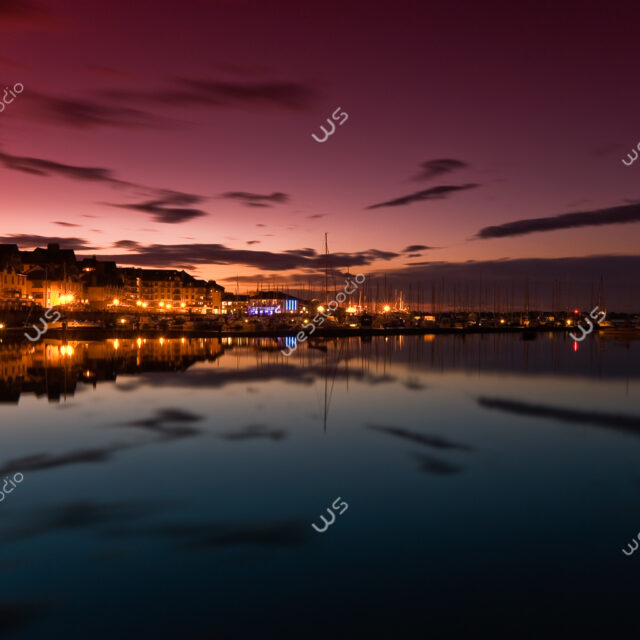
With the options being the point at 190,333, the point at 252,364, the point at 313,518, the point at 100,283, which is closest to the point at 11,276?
the point at 190,333

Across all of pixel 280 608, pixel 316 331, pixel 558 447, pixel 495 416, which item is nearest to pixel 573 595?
pixel 280 608

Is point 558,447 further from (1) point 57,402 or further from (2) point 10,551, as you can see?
(1) point 57,402

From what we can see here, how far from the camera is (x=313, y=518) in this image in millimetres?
11867

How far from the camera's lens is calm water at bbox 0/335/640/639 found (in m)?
8.18

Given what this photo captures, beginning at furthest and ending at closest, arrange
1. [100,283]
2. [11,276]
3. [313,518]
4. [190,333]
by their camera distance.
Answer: [100,283], [11,276], [190,333], [313,518]

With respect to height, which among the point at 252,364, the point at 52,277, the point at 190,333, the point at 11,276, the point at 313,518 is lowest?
the point at 313,518

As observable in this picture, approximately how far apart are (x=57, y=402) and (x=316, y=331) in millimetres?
73612

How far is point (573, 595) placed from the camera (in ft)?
28.6

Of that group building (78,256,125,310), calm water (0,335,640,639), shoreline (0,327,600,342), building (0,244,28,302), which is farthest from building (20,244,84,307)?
calm water (0,335,640,639)

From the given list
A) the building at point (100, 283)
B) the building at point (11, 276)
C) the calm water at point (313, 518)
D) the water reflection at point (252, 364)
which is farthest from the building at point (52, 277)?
the calm water at point (313, 518)

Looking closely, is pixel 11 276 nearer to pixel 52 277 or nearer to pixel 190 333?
pixel 52 277

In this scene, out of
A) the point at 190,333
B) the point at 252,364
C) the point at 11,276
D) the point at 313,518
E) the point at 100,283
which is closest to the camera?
the point at 313,518

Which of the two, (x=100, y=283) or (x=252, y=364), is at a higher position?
(x=100, y=283)

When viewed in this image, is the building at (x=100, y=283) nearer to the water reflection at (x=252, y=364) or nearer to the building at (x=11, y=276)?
the building at (x=11, y=276)
